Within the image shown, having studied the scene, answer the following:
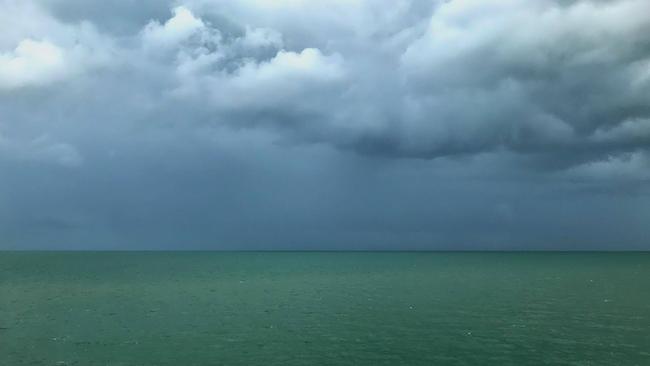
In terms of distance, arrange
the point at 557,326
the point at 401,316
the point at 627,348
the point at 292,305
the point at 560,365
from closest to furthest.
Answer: the point at 560,365, the point at 627,348, the point at 557,326, the point at 401,316, the point at 292,305

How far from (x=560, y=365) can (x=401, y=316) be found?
3011 cm

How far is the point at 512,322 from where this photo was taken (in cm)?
6725

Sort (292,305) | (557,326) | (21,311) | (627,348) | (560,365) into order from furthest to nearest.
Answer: (292,305) < (21,311) < (557,326) < (627,348) < (560,365)

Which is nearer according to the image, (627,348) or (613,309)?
(627,348)

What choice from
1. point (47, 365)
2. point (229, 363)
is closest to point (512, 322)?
point (229, 363)

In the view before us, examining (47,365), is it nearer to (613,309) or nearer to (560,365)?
(560,365)

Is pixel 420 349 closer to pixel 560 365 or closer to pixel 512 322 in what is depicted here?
pixel 560 365

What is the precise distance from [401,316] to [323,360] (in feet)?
93.0

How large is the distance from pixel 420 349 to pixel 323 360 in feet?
36.6

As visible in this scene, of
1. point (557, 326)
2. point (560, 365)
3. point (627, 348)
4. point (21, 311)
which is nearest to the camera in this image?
point (560, 365)

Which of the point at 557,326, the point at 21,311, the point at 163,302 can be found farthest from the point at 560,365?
the point at 21,311

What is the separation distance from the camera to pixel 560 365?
148 feet

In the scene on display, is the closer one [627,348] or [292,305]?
[627,348]

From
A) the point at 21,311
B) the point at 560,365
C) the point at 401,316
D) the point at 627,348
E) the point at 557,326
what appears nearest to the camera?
the point at 560,365
